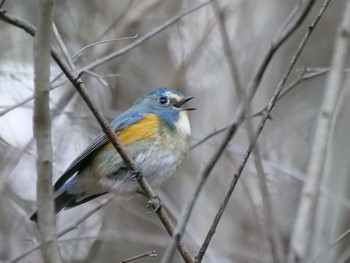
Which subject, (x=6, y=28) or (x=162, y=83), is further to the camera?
Answer: (x=162, y=83)

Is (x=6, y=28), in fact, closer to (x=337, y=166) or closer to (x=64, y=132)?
(x=64, y=132)

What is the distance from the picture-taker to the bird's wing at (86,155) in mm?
4051

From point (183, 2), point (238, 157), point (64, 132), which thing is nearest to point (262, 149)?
point (238, 157)

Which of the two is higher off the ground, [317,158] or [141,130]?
→ [141,130]

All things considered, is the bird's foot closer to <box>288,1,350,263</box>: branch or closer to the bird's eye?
<box>288,1,350,263</box>: branch

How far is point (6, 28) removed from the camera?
5727mm

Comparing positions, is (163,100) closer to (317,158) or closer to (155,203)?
(155,203)

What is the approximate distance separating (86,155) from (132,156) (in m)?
0.28

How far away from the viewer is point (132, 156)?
411 cm

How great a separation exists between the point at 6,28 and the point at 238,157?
92.4 inches

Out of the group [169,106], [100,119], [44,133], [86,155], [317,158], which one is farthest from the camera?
[169,106]

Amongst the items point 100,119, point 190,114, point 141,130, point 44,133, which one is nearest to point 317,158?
point 100,119

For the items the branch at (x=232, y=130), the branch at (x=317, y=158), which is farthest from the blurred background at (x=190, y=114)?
the branch at (x=232, y=130)

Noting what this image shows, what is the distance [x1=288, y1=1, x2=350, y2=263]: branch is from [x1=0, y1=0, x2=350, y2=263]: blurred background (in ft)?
3.97
